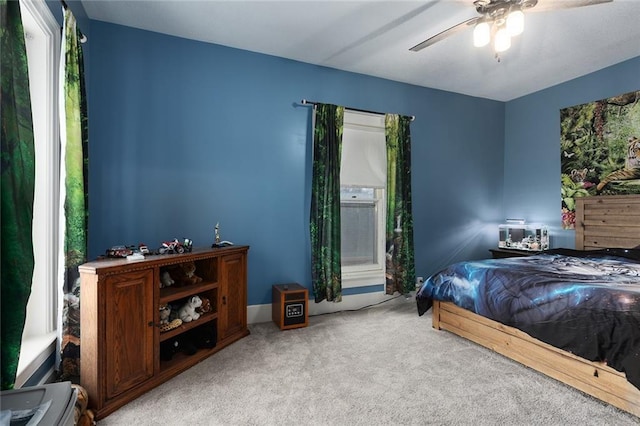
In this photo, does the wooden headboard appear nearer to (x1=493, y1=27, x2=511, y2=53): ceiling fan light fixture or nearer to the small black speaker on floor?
(x1=493, y1=27, x2=511, y2=53): ceiling fan light fixture

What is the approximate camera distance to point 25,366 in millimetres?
1609

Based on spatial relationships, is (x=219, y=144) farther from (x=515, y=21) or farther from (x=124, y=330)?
(x=515, y=21)

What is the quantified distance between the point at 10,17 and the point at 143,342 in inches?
66.9

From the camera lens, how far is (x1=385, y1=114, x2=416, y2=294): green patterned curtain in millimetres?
3645

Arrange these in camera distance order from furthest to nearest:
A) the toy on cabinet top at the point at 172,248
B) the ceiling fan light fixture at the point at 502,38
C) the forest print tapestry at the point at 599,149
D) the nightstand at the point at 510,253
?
the nightstand at the point at 510,253
the forest print tapestry at the point at 599,149
the toy on cabinet top at the point at 172,248
the ceiling fan light fixture at the point at 502,38

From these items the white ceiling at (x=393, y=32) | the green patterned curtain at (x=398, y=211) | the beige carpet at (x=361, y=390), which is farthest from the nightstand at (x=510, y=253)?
the white ceiling at (x=393, y=32)

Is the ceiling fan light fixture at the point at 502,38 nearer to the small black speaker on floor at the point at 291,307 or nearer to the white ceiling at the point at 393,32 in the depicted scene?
the white ceiling at the point at 393,32

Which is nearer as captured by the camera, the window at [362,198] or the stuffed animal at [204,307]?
the stuffed animal at [204,307]

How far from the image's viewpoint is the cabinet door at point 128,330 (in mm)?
1775

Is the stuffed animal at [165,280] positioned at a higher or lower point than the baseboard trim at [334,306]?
higher

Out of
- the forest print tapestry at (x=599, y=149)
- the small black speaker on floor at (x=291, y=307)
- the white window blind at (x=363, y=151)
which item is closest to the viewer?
the small black speaker on floor at (x=291, y=307)

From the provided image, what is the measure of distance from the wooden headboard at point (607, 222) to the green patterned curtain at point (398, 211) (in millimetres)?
1917

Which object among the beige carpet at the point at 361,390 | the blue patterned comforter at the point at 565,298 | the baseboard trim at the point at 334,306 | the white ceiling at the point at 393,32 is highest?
the white ceiling at the point at 393,32

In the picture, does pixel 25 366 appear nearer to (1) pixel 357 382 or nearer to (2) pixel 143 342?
(2) pixel 143 342
